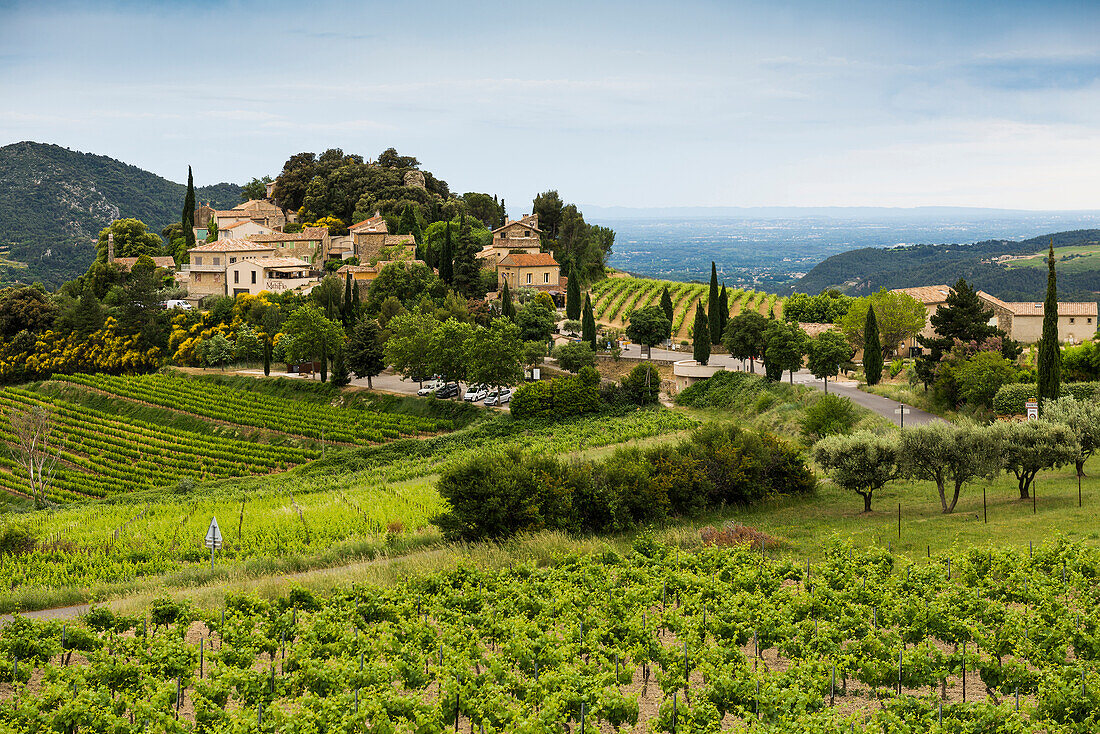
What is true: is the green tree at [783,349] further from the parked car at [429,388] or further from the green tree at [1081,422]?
the green tree at [1081,422]

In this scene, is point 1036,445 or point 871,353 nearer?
point 1036,445

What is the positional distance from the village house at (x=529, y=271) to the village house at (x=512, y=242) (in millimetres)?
1881

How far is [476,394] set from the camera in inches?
2167

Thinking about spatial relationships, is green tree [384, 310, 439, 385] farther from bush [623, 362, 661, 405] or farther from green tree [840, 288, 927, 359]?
green tree [840, 288, 927, 359]

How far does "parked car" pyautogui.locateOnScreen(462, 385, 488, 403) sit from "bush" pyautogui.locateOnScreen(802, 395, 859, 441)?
830 inches

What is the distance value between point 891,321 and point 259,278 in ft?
159

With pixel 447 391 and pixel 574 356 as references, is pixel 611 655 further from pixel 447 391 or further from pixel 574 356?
pixel 574 356

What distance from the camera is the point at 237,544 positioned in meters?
27.3

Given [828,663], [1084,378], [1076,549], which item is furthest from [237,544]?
[1084,378]

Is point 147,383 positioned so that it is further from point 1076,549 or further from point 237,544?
point 1076,549

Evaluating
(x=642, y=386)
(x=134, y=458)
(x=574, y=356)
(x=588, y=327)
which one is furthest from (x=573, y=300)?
(x=134, y=458)

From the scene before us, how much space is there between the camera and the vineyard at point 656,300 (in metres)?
78.8

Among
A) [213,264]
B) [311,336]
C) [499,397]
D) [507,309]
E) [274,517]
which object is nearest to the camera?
[274,517]

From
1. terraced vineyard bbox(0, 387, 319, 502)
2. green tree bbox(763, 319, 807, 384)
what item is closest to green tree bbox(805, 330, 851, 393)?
green tree bbox(763, 319, 807, 384)
